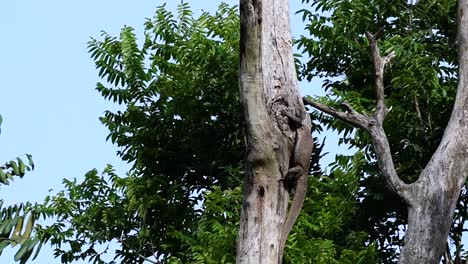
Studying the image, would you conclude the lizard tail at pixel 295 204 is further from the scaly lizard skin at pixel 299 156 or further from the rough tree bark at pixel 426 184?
the rough tree bark at pixel 426 184

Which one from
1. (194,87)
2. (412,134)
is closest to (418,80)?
(412,134)

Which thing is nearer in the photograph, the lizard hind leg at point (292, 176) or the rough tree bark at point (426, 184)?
the lizard hind leg at point (292, 176)

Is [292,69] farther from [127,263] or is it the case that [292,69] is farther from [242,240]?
[127,263]

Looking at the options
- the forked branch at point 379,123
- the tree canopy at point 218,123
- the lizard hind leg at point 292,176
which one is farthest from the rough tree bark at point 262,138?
the tree canopy at point 218,123

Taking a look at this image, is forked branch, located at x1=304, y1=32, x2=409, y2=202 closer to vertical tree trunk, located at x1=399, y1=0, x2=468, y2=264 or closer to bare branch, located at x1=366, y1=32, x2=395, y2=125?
bare branch, located at x1=366, y1=32, x2=395, y2=125

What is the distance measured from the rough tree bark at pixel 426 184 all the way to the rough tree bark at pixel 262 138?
1716 mm

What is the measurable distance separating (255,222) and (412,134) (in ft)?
20.6

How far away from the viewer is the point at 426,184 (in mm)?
9656

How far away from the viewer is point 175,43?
13648mm

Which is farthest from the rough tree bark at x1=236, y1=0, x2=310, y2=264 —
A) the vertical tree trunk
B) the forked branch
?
the vertical tree trunk

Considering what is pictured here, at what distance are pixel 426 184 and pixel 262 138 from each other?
8.97ft

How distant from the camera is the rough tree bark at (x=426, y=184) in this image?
9406 millimetres

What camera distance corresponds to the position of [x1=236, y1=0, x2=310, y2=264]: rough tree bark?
24.0 feet

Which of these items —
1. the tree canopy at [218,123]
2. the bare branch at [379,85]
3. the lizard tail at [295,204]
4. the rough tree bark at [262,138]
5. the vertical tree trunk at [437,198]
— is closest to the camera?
the rough tree bark at [262,138]
